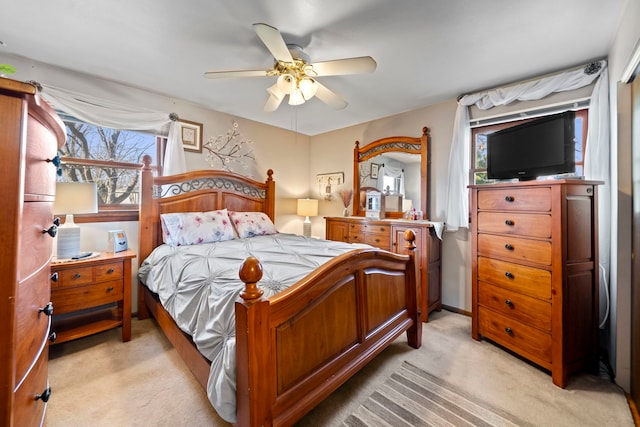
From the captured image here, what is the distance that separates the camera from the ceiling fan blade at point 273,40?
145cm

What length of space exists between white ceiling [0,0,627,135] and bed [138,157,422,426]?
3.52ft

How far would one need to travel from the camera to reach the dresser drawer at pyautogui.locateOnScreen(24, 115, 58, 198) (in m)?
0.82

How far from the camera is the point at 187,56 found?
84.3 inches

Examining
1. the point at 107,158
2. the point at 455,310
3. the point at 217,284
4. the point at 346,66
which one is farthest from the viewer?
the point at 455,310

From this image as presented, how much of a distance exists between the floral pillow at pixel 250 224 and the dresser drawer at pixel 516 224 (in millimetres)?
2328

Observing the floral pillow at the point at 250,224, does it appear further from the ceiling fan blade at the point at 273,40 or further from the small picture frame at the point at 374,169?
the ceiling fan blade at the point at 273,40

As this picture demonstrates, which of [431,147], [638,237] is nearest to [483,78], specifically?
[431,147]

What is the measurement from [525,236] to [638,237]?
54cm

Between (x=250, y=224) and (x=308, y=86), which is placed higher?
(x=308, y=86)

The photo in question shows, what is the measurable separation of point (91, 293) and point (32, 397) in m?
1.46

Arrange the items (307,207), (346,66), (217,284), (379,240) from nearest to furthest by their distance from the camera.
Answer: (217,284) < (346,66) < (379,240) < (307,207)

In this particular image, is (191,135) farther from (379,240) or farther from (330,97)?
(379,240)

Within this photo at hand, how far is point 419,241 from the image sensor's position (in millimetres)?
2758

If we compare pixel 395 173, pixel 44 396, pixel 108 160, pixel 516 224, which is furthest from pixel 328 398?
pixel 108 160
